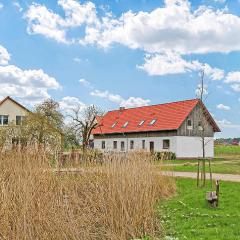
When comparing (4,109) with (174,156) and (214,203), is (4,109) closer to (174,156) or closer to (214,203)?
(174,156)

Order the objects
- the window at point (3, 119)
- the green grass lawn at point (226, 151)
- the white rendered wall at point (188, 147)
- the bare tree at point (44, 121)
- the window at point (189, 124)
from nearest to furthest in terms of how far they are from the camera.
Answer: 1. the bare tree at point (44, 121)
2. the white rendered wall at point (188, 147)
3. the window at point (189, 124)
4. the window at point (3, 119)
5. the green grass lawn at point (226, 151)

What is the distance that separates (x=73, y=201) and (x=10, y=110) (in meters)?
39.4

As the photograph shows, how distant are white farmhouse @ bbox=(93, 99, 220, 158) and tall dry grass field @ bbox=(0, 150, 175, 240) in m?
28.8

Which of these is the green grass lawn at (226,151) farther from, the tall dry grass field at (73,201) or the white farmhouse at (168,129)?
the tall dry grass field at (73,201)

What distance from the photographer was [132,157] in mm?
9133

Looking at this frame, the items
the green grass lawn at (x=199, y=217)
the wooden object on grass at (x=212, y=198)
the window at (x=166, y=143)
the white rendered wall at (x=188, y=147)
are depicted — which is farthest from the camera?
the window at (x=166, y=143)

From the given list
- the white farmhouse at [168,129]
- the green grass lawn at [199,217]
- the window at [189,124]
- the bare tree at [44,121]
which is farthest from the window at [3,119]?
the green grass lawn at [199,217]

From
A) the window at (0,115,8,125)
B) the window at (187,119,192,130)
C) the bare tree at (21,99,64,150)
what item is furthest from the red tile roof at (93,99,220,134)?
the window at (0,115,8,125)

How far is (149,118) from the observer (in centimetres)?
4300

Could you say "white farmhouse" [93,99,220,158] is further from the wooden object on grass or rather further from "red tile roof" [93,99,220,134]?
the wooden object on grass

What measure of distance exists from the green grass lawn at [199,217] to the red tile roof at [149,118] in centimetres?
2715

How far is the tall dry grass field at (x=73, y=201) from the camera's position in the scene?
608 cm

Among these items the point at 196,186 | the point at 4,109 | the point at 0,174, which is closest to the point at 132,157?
the point at 0,174

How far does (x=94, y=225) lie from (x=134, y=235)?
2.06 feet
